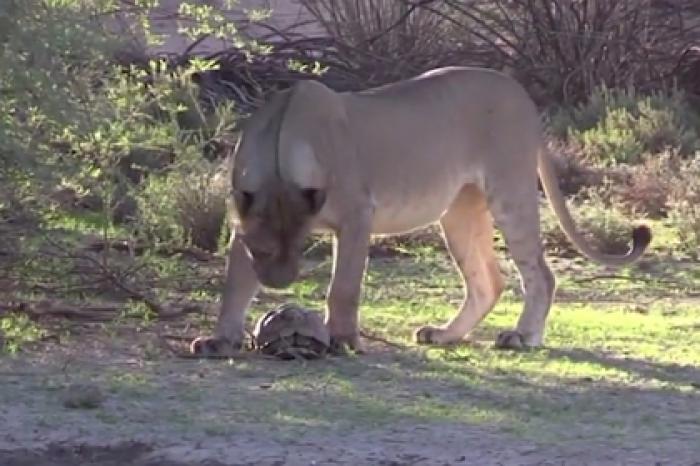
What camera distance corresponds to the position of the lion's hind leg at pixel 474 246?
9.77 m

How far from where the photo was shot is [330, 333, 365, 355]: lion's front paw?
28.3 feet

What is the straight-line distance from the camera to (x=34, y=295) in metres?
10.1

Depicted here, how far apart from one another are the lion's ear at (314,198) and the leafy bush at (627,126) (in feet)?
28.8

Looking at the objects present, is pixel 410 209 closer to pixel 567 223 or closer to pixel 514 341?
pixel 514 341

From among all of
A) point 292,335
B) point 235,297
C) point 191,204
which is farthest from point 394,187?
point 191,204

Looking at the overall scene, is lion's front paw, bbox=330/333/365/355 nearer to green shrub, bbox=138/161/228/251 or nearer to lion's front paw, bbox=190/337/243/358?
lion's front paw, bbox=190/337/243/358

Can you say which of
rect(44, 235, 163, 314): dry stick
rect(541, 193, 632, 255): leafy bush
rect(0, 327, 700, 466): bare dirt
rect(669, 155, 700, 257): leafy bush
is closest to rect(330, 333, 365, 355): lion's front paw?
rect(0, 327, 700, 466): bare dirt

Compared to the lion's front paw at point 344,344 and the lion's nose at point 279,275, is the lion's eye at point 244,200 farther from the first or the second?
the lion's front paw at point 344,344

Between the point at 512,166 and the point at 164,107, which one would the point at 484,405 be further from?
the point at 164,107

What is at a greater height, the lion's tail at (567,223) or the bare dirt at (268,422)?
the lion's tail at (567,223)

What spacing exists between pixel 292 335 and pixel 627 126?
1052cm

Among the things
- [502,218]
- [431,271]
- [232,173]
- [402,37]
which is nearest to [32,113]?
[232,173]

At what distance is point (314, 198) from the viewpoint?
28.1 ft

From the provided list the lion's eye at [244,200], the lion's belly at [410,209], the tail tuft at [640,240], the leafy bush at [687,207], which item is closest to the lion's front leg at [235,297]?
the lion's eye at [244,200]
